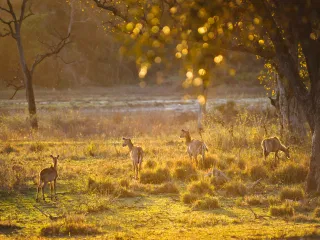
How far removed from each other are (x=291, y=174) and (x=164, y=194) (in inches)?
152

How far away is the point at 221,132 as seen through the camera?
23.0 meters

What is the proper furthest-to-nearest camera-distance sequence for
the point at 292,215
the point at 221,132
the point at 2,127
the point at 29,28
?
the point at 29,28 < the point at 2,127 < the point at 221,132 < the point at 292,215

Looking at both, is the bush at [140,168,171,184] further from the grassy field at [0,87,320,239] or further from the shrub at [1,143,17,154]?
the shrub at [1,143,17,154]

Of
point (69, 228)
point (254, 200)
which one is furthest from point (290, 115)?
point (69, 228)

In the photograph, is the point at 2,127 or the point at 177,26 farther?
the point at 2,127

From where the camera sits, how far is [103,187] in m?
14.7

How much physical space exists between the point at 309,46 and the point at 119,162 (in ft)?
29.5

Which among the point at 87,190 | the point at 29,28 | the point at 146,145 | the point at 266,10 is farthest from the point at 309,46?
the point at 29,28

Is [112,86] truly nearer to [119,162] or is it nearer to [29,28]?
[29,28]

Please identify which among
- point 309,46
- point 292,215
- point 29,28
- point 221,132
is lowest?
point 292,215

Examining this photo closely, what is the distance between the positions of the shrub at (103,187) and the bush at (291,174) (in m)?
4.75

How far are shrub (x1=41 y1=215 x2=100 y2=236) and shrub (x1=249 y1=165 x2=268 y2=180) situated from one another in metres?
7.03

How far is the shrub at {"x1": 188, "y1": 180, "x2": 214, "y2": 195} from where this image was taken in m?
14.7

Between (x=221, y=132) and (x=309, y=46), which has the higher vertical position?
(x=309, y=46)
